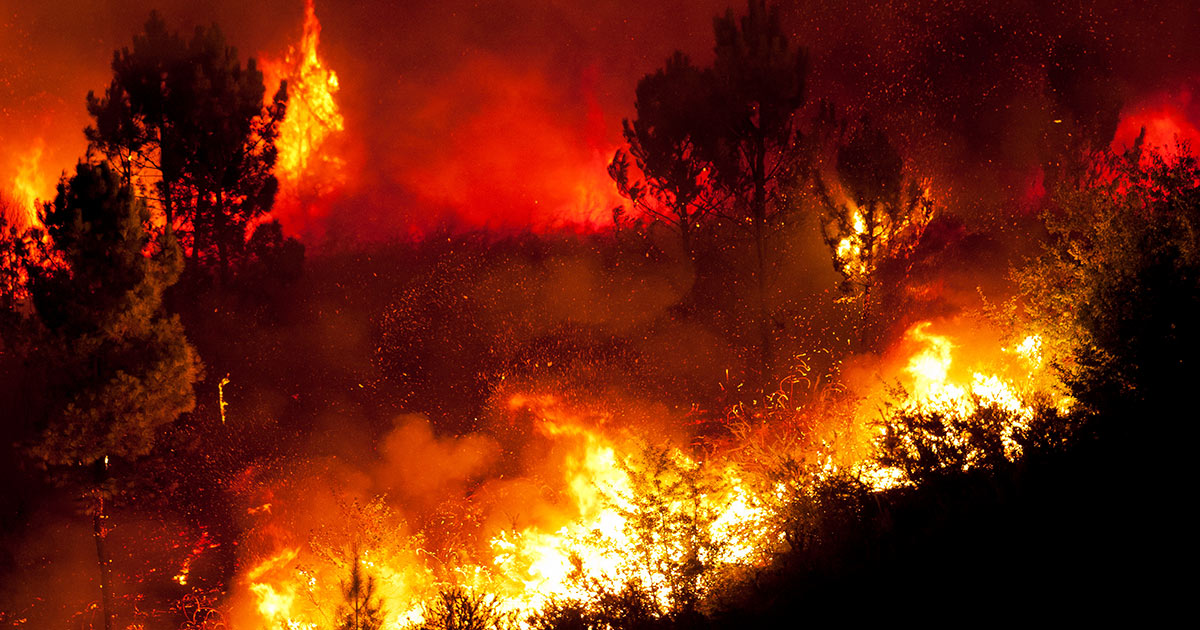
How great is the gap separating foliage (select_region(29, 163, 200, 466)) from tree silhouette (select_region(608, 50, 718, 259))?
48.0 ft

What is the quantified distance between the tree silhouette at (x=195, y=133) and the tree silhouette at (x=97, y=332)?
6.84 metres

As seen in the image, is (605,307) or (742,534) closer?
(742,534)

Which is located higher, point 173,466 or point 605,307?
point 605,307

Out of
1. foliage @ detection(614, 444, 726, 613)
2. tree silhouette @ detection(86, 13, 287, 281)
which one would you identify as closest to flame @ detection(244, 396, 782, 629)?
foliage @ detection(614, 444, 726, 613)

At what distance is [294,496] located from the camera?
2112 centimetres

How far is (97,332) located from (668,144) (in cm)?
1690

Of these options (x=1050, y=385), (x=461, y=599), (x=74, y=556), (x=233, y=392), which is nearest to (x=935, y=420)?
(x=1050, y=385)

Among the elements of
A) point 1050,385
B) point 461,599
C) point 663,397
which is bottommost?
point 461,599

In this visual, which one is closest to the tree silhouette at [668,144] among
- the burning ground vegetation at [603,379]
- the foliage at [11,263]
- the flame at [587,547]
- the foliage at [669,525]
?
the burning ground vegetation at [603,379]

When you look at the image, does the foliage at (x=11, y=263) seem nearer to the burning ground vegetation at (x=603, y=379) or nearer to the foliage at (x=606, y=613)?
the burning ground vegetation at (x=603, y=379)

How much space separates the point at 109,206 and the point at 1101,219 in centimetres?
1863

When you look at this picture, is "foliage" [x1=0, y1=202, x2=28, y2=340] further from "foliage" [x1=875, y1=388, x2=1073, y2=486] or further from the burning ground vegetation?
"foliage" [x1=875, y1=388, x2=1073, y2=486]

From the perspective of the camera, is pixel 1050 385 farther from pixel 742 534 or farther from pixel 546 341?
pixel 546 341

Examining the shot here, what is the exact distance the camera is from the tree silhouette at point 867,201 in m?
19.1
